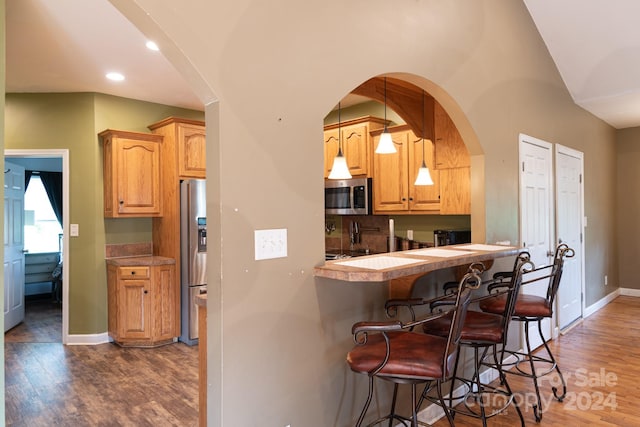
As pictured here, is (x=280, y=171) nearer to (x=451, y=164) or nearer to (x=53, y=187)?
(x=451, y=164)

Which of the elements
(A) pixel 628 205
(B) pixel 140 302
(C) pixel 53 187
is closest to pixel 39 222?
(C) pixel 53 187

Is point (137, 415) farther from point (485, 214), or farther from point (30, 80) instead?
point (30, 80)

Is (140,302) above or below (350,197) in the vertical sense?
below

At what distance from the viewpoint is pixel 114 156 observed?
428cm

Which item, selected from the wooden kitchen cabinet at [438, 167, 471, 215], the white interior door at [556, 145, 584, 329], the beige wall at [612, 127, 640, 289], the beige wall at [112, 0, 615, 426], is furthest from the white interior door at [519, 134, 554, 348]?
the beige wall at [612, 127, 640, 289]

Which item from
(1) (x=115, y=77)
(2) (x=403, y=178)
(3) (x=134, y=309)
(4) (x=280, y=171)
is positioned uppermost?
(1) (x=115, y=77)

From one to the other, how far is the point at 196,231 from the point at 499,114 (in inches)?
120

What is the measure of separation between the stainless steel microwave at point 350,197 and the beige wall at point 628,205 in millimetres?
4642

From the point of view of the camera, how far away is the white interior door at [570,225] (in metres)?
4.46

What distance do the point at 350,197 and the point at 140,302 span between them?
8.24 feet

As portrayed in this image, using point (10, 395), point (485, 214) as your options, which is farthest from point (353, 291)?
point (10, 395)

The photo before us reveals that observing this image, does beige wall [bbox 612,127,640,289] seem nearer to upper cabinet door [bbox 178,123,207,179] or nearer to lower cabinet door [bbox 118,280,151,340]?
upper cabinet door [bbox 178,123,207,179]

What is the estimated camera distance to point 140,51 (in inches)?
133

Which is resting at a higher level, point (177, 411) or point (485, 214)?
point (485, 214)
